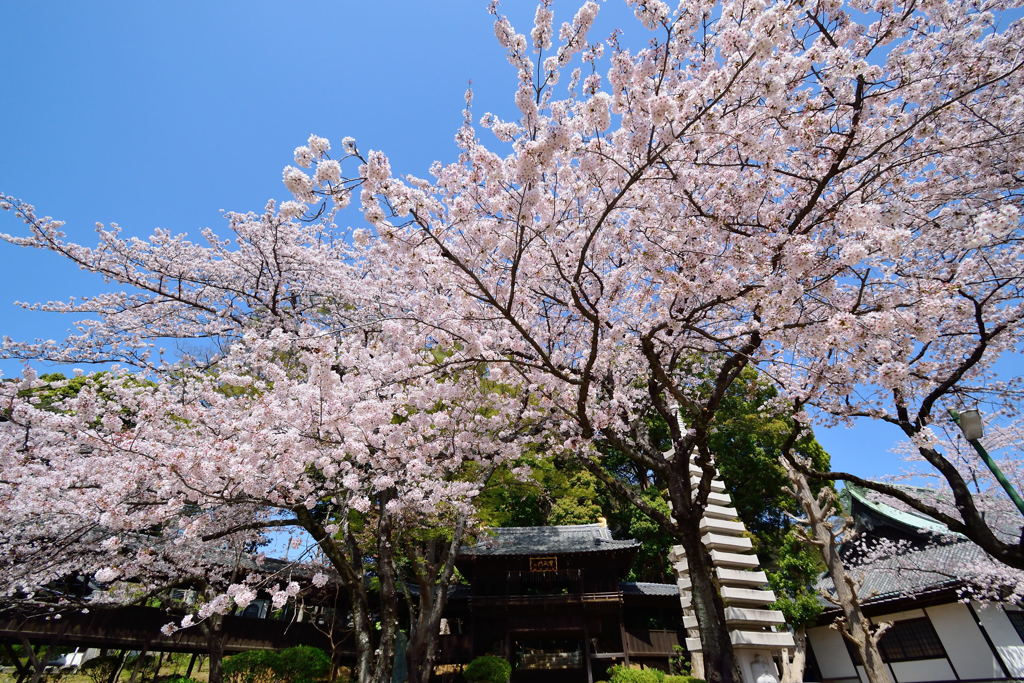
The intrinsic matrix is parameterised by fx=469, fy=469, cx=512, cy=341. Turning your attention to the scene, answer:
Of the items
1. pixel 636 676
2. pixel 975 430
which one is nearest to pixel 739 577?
pixel 975 430

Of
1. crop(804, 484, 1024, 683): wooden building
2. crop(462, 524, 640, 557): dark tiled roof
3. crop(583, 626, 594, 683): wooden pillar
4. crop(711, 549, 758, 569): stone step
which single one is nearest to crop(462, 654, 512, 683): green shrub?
crop(462, 524, 640, 557): dark tiled roof

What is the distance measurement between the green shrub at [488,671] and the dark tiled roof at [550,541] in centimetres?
340

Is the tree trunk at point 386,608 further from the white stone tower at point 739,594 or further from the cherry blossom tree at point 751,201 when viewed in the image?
the white stone tower at point 739,594

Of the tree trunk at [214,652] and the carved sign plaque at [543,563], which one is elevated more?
the carved sign plaque at [543,563]

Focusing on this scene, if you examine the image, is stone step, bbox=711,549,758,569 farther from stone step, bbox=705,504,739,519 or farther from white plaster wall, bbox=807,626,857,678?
white plaster wall, bbox=807,626,857,678

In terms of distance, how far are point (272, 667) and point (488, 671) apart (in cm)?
609

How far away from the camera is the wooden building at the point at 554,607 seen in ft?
57.8

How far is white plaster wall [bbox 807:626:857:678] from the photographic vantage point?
1627 centimetres

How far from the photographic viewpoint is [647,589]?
63.3 ft

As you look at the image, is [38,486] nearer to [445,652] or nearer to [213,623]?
[213,623]

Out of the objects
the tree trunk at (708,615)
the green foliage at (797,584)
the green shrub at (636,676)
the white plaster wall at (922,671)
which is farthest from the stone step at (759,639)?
the white plaster wall at (922,671)

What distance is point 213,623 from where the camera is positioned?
12.7 m

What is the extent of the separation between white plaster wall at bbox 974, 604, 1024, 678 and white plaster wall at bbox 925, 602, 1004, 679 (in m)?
0.24

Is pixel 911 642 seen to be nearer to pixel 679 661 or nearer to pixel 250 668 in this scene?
pixel 679 661
